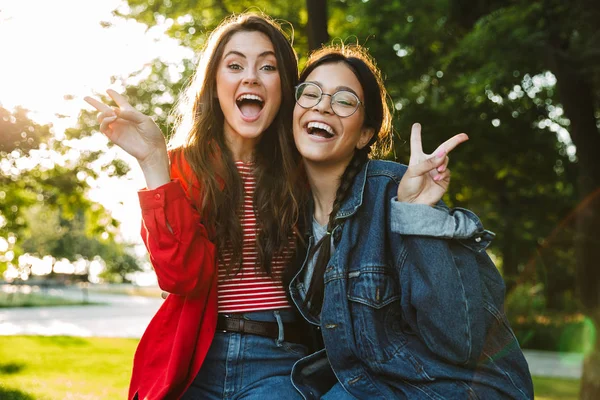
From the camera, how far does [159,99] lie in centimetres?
770

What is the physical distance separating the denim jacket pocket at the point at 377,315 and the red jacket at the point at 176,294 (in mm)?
619

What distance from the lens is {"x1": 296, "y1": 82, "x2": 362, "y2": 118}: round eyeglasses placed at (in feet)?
8.79

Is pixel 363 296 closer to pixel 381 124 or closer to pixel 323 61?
pixel 381 124

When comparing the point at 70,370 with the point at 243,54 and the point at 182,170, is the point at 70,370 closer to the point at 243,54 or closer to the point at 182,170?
the point at 182,170

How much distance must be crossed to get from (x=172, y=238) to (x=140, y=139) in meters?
0.42

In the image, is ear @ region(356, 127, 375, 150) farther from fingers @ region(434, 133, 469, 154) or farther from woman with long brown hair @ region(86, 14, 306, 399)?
fingers @ region(434, 133, 469, 154)

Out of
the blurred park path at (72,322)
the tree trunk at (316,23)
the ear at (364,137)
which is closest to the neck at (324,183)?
the ear at (364,137)

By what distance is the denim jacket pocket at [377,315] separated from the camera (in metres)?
2.31

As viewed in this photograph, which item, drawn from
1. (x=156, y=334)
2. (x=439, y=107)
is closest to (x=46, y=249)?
(x=439, y=107)

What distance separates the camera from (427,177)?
232 centimetres

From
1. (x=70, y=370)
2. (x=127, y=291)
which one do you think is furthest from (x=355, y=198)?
(x=127, y=291)

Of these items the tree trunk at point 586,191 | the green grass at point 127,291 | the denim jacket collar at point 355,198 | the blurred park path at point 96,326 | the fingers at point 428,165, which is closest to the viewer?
the fingers at point 428,165

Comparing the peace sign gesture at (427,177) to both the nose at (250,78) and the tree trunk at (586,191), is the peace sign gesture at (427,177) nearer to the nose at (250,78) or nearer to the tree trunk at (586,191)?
the nose at (250,78)

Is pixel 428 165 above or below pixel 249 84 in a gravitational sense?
below
